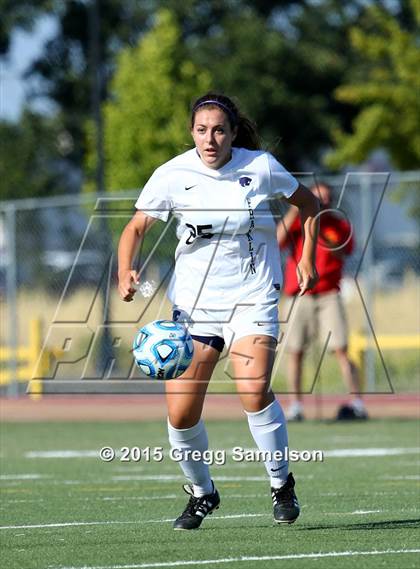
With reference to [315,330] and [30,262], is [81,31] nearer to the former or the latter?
[30,262]

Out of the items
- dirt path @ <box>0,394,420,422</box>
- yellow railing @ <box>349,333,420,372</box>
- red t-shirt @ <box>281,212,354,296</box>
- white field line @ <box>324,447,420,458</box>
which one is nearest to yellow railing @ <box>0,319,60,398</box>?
dirt path @ <box>0,394,420,422</box>

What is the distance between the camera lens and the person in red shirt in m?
13.8

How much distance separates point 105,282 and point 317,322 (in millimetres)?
4715

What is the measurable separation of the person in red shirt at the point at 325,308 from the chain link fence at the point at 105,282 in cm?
300

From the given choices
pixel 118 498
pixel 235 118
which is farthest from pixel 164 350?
pixel 118 498

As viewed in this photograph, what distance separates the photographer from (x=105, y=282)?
60.2ft

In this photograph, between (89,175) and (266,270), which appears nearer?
(266,270)

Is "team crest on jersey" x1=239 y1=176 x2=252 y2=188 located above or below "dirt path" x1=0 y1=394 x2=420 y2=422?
above

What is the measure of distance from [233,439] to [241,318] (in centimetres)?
591

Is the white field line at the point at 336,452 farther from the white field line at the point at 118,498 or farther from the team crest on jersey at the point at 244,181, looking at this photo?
the team crest on jersey at the point at 244,181

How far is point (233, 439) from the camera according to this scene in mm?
12445

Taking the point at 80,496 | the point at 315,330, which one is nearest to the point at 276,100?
the point at 315,330

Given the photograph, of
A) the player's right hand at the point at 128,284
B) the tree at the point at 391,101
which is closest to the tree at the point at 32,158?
the tree at the point at 391,101

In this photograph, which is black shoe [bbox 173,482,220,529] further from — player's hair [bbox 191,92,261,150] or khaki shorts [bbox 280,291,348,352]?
khaki shorts [bbox 280,291,348,352]
